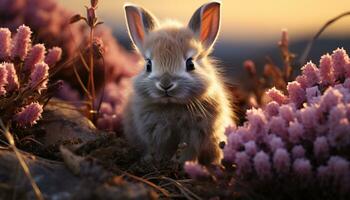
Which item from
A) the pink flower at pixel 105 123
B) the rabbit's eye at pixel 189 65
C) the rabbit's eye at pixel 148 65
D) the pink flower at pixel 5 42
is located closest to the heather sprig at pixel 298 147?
the rabbit's eye at pixel 189 65

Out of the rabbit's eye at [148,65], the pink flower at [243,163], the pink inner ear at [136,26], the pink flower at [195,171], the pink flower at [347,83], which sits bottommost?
the pink flower at [195,171]

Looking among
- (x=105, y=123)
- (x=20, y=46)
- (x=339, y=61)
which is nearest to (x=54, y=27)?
(x=105, y=123)

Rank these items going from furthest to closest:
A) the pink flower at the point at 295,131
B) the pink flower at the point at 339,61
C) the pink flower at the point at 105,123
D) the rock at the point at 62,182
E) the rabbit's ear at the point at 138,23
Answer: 1. the pink flower at the point at 105,123
2. the rabbit's ear at the point at 138,23
3. the pink flower at the point at 339,61
4. the pink flower at the point at 295,131
5. the rock at the point at 62,182

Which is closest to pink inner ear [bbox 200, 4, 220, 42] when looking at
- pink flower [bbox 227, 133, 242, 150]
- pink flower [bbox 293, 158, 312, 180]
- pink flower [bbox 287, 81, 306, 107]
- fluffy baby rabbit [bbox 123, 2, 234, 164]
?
fluffy baby rabbit [bbox 123, 2, 234, 164]

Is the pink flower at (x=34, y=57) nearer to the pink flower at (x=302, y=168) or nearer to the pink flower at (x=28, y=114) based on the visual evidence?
the pink flower at (x=28, y=114)

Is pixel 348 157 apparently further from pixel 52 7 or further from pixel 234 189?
pixel 52 7

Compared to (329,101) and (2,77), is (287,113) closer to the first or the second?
(329,101)

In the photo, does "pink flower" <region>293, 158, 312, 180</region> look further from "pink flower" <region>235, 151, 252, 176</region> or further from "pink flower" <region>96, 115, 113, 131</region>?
"pink flower" <region>96, 115, 113, 131</region>
